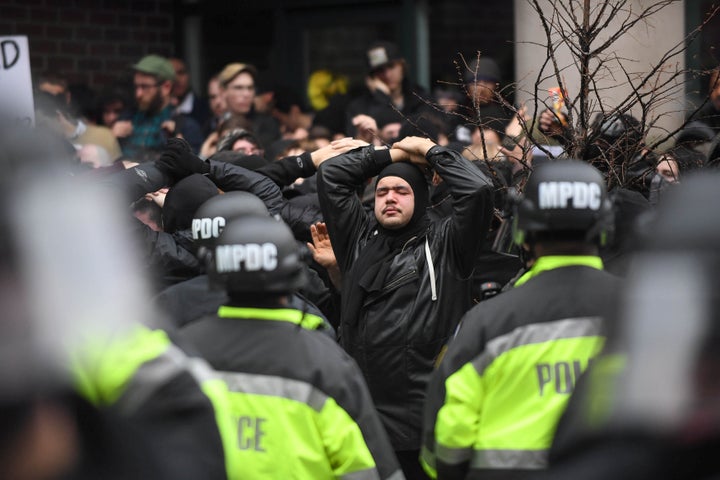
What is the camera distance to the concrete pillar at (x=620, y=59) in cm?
721

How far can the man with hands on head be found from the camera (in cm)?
625

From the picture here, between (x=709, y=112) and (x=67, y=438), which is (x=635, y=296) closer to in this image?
(x=67, y=438)

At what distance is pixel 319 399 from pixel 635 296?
204 centimetres

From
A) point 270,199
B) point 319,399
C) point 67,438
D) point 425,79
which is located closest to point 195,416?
point 67,438

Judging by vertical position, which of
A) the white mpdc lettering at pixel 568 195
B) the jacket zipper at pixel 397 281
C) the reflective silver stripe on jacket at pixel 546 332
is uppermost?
the white mpdc lettering at pixel 568 195

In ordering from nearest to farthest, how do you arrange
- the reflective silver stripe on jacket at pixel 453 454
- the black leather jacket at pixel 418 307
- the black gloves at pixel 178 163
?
the reflective silver stripe on jacket at pixel 453 454 < the black leather jacket at pixel 418 307 < the black gloves at pixel 178 163

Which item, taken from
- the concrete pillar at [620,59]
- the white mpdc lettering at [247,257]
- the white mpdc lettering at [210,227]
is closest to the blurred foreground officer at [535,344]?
the white mpdc lettering at [247,257]

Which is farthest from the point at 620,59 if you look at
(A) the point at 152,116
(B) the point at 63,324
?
(B) the point at 63,324

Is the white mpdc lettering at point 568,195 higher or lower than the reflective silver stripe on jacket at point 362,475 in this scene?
higher

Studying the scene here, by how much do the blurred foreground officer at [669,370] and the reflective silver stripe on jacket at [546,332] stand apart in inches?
78.0

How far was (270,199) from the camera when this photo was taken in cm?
732

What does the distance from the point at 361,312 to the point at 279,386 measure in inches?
93.5

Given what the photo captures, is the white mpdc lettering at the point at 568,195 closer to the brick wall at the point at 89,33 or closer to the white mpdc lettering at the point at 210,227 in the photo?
the white mpdc lettering at the point at 210,227

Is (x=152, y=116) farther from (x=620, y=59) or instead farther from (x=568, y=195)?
(x=568, y=195)
